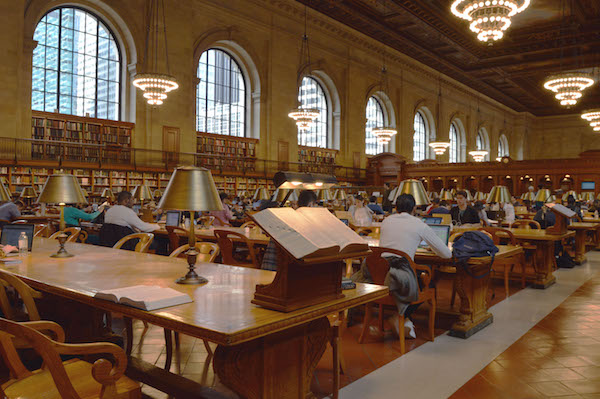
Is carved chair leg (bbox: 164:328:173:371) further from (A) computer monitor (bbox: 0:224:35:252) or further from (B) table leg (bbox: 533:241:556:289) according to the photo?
(B) table leg (bbox: 533:241:556:289)

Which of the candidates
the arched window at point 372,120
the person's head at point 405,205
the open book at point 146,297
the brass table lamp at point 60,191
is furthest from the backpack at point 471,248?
the arched window at point 372,120

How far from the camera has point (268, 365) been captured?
6.23 ft

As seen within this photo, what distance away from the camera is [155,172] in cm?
1347

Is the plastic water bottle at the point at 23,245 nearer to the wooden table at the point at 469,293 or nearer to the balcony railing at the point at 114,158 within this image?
the wooden table at the point at 469,293

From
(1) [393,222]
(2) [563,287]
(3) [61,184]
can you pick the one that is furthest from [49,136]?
(2) [563,287]

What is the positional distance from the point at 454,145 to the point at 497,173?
8.55 m

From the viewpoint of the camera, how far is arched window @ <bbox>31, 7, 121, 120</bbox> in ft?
40.1

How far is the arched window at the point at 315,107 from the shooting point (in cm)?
1950

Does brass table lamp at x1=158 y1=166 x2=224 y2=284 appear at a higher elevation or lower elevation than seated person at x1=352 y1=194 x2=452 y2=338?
higher

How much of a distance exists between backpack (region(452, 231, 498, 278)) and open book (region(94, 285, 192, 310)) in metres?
2.71

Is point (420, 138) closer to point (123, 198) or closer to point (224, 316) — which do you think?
point (123, 198)

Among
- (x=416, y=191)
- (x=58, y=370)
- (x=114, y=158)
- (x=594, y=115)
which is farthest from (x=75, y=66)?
(x=594, y=115)

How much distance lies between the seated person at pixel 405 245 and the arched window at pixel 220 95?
13.0 metres

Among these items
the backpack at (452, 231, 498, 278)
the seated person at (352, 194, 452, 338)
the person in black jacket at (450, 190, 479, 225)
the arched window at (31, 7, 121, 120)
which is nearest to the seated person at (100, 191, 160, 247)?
the seated person at (352, 194, 452, 338)
